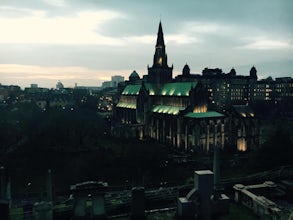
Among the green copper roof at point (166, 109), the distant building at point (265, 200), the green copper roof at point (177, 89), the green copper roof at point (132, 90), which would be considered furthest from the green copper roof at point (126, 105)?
the distant building at point (265, 200)

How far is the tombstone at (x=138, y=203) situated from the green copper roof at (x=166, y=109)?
39.8 metres

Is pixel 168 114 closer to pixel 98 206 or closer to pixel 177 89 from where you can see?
pixel 177 89

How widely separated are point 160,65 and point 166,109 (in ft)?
45.1

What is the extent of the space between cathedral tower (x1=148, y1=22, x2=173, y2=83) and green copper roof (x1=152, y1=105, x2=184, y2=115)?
27.0ft

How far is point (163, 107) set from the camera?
7044 centimetres

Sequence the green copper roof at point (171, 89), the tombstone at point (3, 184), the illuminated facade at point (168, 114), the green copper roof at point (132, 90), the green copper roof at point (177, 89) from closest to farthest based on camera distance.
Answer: the tombstone at point (3, 184)
the illuminated facade at point (168, 114)
the green copper roof at point (177, 89)
the green copper roof at point (171, 89)
the green copper roof at point (132, 90)

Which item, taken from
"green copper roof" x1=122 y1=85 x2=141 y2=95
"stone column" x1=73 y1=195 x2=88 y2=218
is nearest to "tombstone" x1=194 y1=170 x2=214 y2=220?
"stone column" x1=73 y1=195 x2=88 y2=218

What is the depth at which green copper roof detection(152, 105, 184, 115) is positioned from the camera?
2533 inches

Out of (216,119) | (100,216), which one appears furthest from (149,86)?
(100,216)

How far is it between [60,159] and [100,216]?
27696 millimetres

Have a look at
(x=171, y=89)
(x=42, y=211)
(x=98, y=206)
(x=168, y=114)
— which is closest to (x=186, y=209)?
(x=98, y=206)

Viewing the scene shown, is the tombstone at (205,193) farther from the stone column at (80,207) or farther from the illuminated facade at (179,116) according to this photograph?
the illuminated facade at (179,116)

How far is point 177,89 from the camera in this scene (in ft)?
224

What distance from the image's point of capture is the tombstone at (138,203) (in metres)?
23.5
